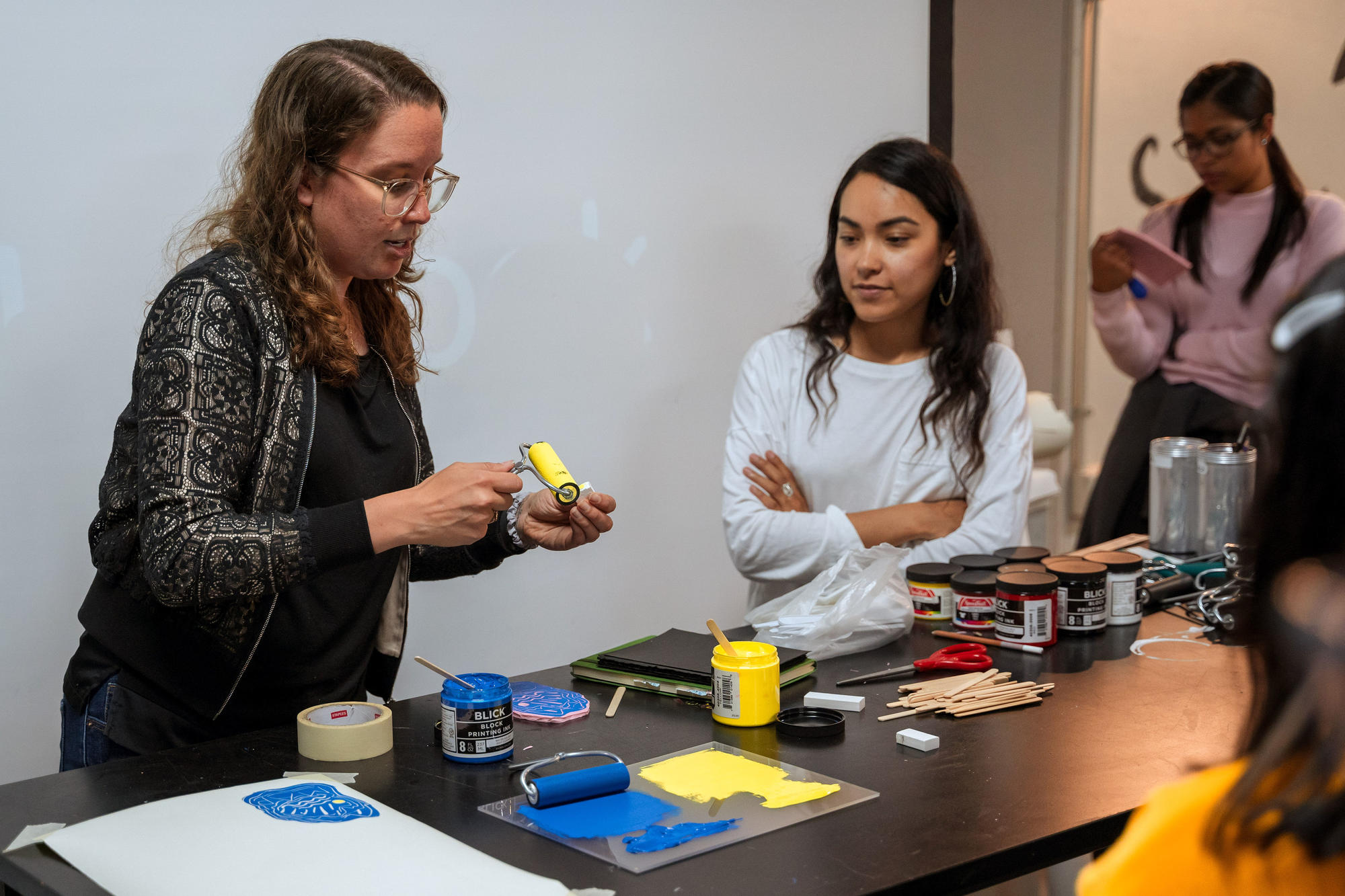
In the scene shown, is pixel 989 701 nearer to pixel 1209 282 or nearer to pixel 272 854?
pixel 272 854

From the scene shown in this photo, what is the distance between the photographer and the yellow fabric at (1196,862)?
597 millimetres

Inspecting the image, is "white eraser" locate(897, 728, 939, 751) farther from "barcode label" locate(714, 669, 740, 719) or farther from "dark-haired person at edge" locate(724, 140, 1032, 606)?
"dark-haired person at edge" locate(724, 140, 1032, 606)

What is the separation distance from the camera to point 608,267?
289 centimetres

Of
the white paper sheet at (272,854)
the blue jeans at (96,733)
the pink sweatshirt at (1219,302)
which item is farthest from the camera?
the pink sweatshirt at (1219,302)

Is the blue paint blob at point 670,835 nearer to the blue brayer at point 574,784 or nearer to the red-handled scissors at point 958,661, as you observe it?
the blue brayer at point 574,784

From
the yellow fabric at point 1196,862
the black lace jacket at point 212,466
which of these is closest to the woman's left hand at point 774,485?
the black lace jacket at point 212,466

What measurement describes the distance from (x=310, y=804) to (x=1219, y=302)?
2.82m

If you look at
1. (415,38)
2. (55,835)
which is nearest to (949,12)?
(415,38)

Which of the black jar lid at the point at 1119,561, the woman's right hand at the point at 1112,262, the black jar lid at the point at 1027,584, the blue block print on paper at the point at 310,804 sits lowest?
the blue block print on paper at the point at 310,804

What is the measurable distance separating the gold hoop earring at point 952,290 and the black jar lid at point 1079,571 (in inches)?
29.0

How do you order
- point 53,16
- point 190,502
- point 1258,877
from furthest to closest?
point 53,16 → point 190,502 → point 1258,877

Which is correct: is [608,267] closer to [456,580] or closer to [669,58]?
[669,58]

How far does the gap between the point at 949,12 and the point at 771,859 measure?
3086 millimetres

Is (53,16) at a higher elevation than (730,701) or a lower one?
higher
